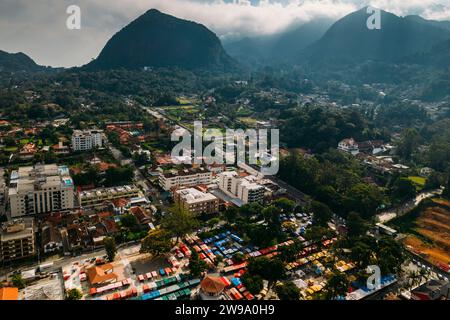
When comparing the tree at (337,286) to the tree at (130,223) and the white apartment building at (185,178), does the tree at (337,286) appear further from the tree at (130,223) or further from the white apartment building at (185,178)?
the white apartment building at (185,178)

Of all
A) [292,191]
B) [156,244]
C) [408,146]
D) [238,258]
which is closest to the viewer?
[156,244]

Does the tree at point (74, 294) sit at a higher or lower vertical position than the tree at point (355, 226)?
lower

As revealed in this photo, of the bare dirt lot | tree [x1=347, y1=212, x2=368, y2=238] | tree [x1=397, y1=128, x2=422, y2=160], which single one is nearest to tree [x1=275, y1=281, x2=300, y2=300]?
tree [x1=347, y1=212, x2=368, y2=238]

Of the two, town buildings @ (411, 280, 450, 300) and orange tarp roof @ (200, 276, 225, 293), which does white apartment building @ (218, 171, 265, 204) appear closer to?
orange tarp roof @ (200, 276, 225, 293)

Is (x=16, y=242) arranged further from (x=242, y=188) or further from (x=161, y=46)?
(x=161, y=46)

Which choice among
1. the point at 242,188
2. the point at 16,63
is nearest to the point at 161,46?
the point at 16,63

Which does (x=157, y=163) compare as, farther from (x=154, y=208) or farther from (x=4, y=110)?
(x=4, y=110)

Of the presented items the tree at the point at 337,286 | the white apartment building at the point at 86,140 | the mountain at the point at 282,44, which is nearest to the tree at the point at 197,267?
the tree at the point at 337,286
